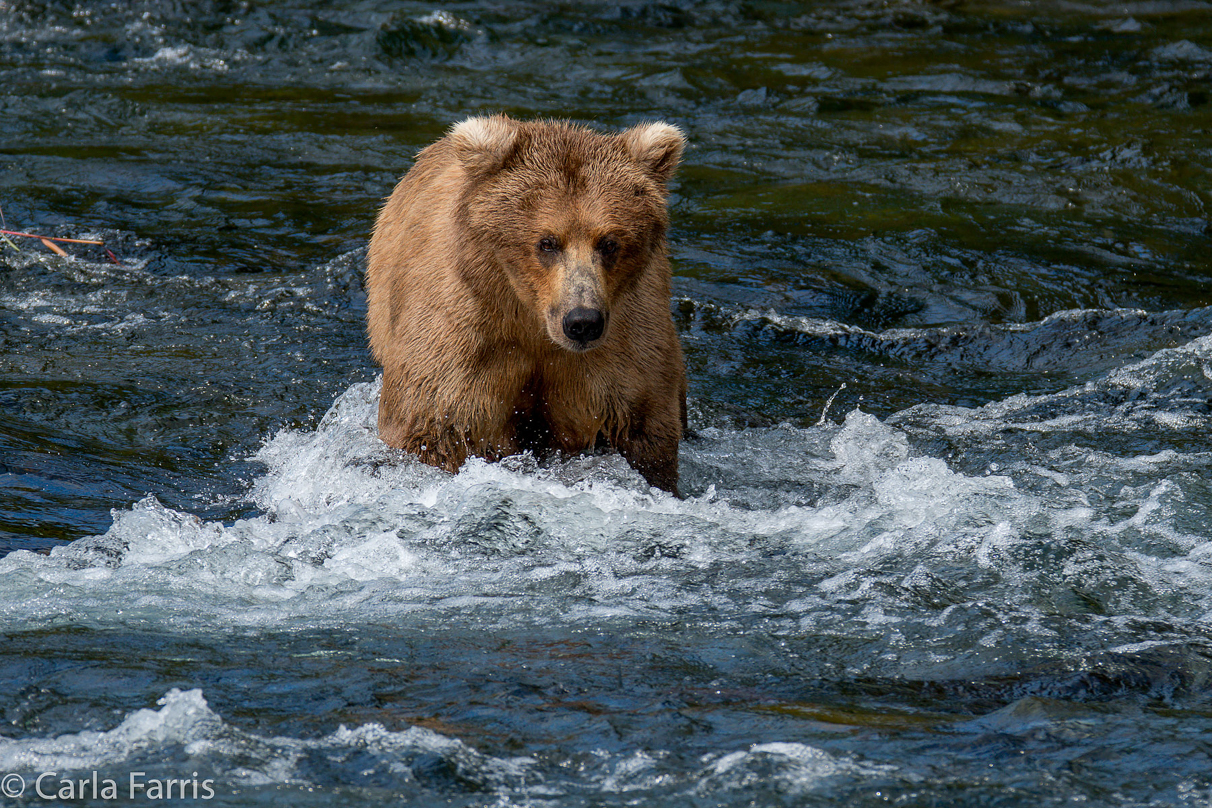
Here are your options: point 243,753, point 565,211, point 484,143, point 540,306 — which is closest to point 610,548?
point 540,306

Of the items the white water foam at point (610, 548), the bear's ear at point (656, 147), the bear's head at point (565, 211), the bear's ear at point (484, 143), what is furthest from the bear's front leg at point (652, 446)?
the bear's ear at point (484, 143)

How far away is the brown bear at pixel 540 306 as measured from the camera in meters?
5.17

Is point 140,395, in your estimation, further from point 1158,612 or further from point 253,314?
point 1158,612

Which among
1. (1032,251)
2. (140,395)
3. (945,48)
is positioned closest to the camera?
(140,395)

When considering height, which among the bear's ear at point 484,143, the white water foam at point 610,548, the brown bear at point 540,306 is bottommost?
the white water foam at point 610,548

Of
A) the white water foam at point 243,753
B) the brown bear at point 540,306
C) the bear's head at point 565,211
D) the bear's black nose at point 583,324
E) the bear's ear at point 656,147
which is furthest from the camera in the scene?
the bear's ear at point 656,147

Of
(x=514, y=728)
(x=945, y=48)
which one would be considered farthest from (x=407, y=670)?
(x=945, y=48)

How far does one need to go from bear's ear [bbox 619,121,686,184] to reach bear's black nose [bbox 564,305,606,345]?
880 mm

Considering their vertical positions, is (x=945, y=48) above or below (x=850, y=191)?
above

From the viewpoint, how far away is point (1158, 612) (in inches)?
174

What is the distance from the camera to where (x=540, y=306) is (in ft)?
17.1

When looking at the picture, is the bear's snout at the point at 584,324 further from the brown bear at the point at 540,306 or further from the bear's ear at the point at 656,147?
the bear's ear at the point at 656,147

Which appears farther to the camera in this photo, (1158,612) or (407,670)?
(1158,612)

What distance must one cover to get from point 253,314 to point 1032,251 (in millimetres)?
5166
